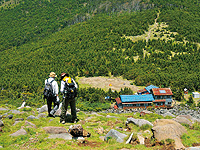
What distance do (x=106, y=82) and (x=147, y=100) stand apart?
26188 millimetres

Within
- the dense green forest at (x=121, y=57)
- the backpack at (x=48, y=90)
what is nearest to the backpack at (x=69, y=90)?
the backpack at (x=48, y=90)

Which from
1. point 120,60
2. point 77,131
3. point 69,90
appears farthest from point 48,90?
point 120,60

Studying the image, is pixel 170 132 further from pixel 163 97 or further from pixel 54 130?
pixel 163 97

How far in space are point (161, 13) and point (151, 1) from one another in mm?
48760

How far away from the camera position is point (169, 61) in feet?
297

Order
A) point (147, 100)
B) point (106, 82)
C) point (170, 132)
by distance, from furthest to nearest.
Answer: point (106, 82) → point (147, 100) → point (170, 132)

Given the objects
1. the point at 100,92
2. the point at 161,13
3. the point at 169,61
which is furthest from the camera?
the point at 161,13

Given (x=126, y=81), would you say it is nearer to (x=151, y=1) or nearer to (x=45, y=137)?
(x=45, y=137)

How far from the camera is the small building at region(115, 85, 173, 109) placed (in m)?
50.7

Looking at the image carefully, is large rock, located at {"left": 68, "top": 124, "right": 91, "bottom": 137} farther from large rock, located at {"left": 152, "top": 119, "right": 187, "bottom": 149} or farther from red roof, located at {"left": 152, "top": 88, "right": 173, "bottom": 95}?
red roof, located at {"left": 152, "top": 88, "right": 173, "bottom": 95}

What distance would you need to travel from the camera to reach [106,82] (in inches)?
2977

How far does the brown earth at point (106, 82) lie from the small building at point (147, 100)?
13641mm

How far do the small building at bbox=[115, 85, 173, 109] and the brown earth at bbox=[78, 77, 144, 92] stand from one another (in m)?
13.6

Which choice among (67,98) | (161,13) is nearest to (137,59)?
(161,13)
